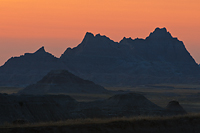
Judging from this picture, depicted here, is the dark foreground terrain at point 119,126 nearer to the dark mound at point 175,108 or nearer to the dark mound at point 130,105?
the dark mound at point 130,105

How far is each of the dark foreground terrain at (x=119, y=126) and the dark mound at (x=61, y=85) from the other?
142939 millimetres

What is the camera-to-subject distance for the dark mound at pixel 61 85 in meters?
175

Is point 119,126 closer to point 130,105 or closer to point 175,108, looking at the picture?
point 175,108

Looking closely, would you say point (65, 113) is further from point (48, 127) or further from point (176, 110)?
point (48, 127)

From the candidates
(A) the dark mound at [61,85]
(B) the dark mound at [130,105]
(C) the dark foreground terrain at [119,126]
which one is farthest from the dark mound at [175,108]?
(A) the dark mound at [61,85]

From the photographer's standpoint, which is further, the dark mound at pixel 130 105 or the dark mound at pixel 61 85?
the dark mound at pixel 61 85

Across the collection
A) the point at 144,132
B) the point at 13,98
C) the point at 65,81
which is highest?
the point at 65,81

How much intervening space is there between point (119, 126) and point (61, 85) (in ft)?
504

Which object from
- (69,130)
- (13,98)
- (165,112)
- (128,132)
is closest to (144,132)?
(128,132)

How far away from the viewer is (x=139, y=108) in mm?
90812

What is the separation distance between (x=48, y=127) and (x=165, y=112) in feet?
204

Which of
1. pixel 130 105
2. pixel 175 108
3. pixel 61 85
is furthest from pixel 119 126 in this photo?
pixel 61 85

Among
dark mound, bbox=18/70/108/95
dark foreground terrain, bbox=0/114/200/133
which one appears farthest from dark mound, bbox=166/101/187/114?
dark mound, bbox=18/70/108/95

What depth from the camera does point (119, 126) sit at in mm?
27891
